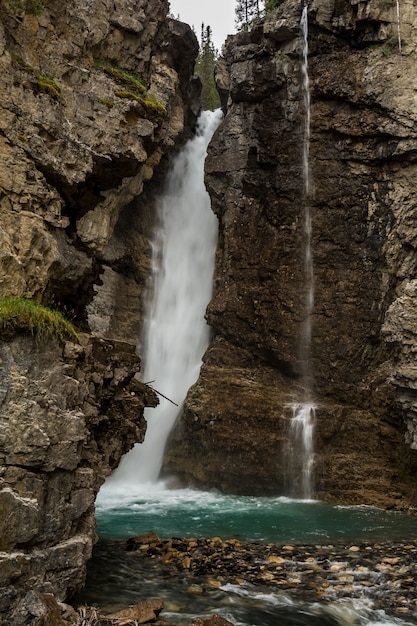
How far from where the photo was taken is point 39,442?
23.3ft

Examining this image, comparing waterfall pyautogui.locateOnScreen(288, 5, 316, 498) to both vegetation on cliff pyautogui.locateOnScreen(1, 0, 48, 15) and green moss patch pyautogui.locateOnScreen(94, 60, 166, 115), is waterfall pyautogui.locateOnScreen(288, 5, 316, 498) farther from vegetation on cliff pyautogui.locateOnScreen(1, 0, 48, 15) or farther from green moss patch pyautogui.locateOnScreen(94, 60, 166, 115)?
vegetation on cliff pyautogui.locateOnScreen(1, 0, 48, 15)

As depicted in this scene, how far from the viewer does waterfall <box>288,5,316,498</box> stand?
21.3 metres

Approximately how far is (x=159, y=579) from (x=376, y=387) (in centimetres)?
1411

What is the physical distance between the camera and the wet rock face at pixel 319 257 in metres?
21.6

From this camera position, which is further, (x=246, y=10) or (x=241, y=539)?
(x=246, y=10)

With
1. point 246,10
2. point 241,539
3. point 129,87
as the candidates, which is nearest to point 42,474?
point 241,539

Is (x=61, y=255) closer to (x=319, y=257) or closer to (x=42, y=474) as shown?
(x=42, y=474)

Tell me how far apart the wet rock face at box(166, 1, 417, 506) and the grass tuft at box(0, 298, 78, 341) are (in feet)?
51.9

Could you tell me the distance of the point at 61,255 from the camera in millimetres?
10648

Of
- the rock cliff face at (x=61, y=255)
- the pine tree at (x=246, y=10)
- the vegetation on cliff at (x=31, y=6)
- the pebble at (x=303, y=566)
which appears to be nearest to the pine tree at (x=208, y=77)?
the pine tree at (x=246, y=10)

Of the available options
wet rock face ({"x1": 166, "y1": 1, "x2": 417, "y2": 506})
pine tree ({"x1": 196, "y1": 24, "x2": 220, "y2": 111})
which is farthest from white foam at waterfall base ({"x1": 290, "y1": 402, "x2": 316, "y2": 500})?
pine tree ({"x1": 196, "y1": 24, "x2": 220, "y2": 111})

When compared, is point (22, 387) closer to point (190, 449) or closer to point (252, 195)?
point (190, 449)

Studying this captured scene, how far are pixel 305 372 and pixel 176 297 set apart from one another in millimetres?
9099

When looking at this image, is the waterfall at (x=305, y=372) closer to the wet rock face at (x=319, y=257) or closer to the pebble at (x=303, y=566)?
the wet rock face at (x=319, y=257)
